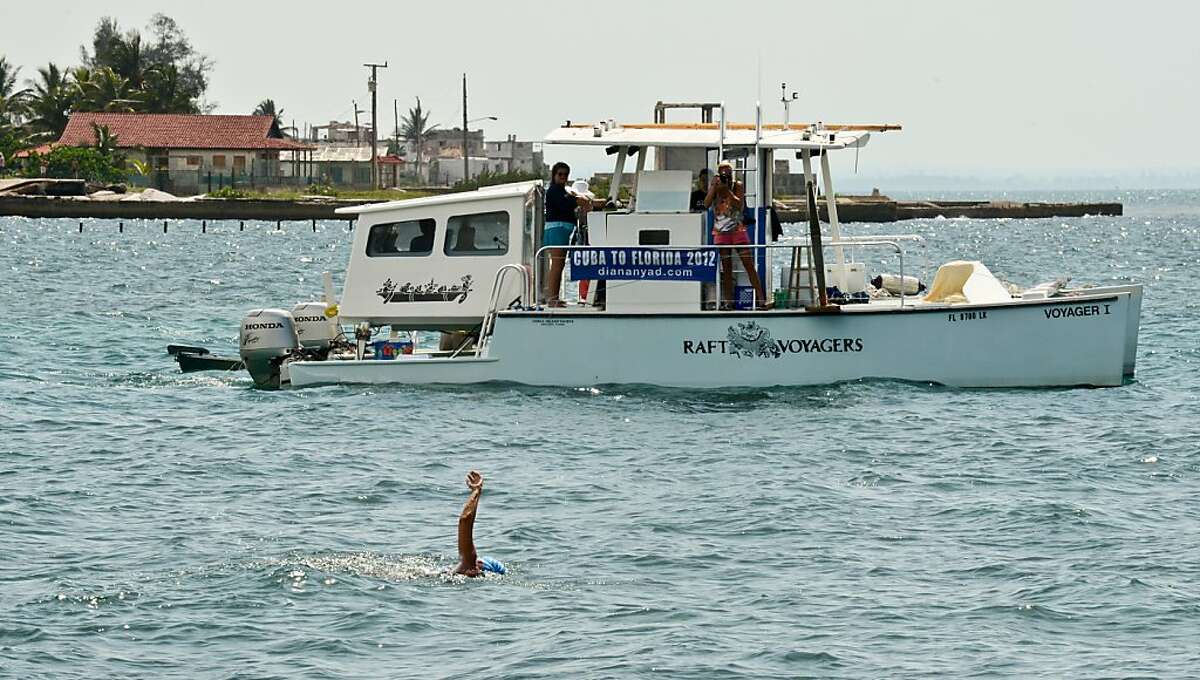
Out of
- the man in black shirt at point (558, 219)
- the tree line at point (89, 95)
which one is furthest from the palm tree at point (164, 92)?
the man in black shirt at point (558, 219)

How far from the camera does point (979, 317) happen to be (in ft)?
68.2

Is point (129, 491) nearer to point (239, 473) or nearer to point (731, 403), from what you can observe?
point (239, 473)

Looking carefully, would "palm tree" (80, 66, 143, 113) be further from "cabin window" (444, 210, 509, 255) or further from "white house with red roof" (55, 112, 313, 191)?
"cabin window" (444, 210, 509, 255)

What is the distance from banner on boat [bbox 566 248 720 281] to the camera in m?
20.6

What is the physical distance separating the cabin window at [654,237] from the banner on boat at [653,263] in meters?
0.49

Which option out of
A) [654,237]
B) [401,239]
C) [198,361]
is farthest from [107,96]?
[654,237]

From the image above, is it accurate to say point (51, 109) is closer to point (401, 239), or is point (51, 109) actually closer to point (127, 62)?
point (127, 62)

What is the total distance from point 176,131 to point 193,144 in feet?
5.35

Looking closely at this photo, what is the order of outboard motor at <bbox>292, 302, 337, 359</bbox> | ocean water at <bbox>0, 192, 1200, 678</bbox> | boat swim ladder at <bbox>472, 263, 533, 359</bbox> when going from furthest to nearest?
outboard motor at <bbox>292, 302, 337, 359</bbox> < boat swim ladder at <bbox>472, 263, 533, 359</bbox> < ocean water at <bbox>0, 192, 1200, 678</bbox>

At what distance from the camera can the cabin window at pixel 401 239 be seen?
21.9m

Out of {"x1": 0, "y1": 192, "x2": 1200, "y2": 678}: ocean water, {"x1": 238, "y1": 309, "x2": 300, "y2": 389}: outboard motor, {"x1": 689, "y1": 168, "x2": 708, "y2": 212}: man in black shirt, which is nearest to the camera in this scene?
{"x1": 0, "y1": 192, "x2": 1200, "y2": 678}: ocean water

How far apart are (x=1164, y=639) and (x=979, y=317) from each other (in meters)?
8.88

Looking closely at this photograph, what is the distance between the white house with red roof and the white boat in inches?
3694

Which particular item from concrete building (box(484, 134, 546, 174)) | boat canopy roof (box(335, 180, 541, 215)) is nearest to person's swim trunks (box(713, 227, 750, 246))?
boat canopy roof (box(335, 180, 541, 215))
